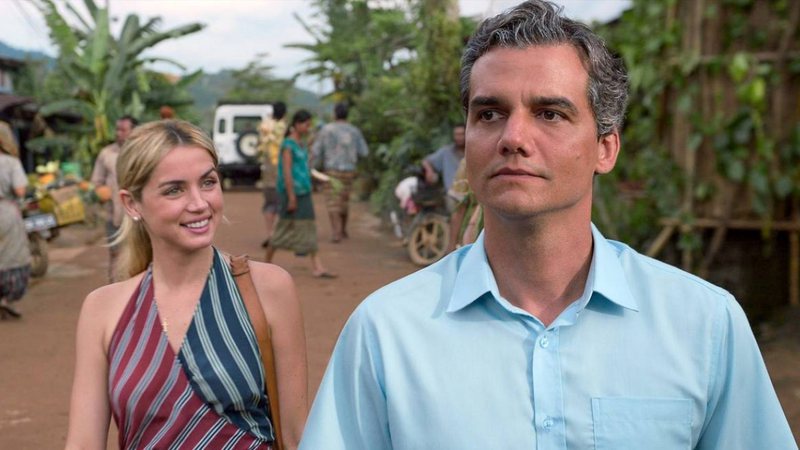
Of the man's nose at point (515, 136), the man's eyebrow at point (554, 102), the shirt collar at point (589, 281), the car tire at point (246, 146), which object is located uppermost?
the man's eyebrow at point (554, 102)

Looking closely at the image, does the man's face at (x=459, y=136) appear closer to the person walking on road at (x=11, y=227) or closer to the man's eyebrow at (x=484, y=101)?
the person walking on road at (x=11, y=227)

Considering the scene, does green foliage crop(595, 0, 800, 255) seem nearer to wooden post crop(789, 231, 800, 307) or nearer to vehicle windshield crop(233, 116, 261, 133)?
wooden post crop(789, 231, 800, 307)

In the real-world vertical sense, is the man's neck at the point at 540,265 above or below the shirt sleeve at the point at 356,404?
above

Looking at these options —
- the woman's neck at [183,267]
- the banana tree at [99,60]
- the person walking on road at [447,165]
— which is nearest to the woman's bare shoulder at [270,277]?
the woman's neck at [183,267]

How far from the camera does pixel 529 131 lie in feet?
5.75

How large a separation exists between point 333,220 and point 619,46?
8464mm

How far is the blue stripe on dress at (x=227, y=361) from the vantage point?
278cm

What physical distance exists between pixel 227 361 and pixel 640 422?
1456 millimetres

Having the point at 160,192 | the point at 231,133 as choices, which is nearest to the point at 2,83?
the point at 231,133

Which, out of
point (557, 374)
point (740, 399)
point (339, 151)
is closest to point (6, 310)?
point (339, 151)

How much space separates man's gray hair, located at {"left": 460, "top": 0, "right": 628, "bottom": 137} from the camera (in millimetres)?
Result: 1794

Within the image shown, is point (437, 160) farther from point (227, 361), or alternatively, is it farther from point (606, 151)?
point (606, 151)

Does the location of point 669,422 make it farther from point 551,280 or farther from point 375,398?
point 375,398

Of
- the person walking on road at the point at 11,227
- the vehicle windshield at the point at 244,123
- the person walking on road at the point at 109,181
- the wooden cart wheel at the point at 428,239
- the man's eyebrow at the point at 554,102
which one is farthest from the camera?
the vehicle windshield at the point at 244,123
